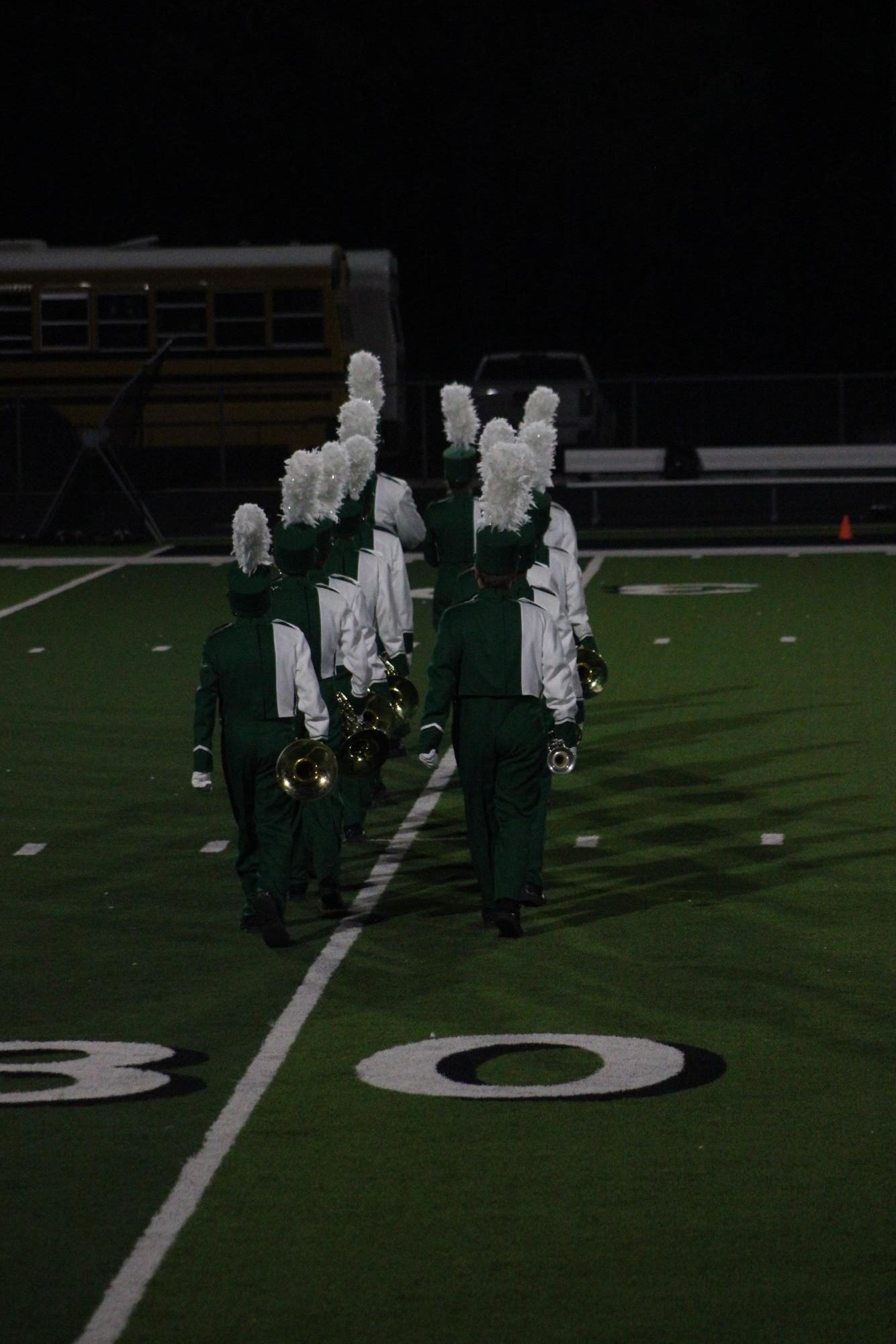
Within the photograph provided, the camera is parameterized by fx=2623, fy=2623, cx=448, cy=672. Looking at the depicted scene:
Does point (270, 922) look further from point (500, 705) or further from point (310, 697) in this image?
point (500, 705)

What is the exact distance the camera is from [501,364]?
37.9 meters

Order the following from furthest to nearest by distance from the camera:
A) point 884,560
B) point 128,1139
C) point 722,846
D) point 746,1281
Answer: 1. point 884,560
2. point 722,846
3. point 128,1139
4. point 746,1281

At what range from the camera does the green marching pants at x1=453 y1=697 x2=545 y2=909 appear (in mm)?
9539

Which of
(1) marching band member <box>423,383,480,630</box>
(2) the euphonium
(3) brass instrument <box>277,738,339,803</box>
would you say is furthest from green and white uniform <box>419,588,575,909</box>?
(1) marching band member <box>423,383,480,630</box>

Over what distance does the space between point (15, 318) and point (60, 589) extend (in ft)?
32.6

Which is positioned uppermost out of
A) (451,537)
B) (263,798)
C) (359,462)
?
(359,462)

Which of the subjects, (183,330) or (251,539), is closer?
(251,539)

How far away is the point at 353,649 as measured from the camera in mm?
10656

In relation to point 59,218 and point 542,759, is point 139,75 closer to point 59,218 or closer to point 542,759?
point 59,218

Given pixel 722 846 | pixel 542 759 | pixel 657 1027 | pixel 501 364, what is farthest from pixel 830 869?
→ pixel 501 364

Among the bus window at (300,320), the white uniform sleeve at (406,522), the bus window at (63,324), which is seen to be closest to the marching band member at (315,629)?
the white uniform sleeve at (406,522)

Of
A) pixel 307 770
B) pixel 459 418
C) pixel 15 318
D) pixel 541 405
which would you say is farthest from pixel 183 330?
pixel 307 770

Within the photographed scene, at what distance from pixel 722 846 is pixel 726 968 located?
2316 mm

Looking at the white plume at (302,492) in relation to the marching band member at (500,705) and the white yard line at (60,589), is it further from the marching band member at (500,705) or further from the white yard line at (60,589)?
the white yard line at (60,589)
